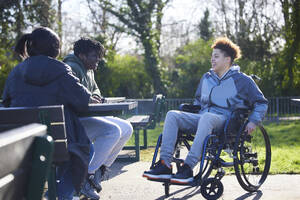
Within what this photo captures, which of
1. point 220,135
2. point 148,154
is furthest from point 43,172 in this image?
point 148,154

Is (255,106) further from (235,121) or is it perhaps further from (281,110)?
(281,110)

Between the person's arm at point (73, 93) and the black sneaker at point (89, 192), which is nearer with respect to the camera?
the person's arm at point (73, 93)

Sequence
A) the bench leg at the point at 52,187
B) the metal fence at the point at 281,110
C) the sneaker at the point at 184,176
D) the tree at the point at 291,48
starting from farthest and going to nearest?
the tree at the point at 291,48, the metal fence at the point at 281,110, the sneaker at the point at 184,176, the bench leg at the point at 52,187

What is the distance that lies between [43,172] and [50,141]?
0.46 feet

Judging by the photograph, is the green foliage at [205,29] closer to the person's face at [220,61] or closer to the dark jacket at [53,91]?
Answer: the person's face at [220,61]

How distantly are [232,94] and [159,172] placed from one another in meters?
1.19

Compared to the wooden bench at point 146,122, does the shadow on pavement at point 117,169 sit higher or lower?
lower

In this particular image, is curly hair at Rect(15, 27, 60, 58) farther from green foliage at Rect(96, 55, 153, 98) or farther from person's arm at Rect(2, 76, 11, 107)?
green foliage at Rect(96, 55, 153, 98)

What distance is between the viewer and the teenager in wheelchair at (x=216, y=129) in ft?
12.3

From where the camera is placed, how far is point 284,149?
747 centimetres

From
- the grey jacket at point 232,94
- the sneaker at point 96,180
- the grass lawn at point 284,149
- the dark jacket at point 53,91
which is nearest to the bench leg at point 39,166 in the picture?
the dark jacket at point 53,91

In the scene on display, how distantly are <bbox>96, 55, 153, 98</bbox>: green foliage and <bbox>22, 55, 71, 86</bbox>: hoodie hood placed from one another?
14.1 meters

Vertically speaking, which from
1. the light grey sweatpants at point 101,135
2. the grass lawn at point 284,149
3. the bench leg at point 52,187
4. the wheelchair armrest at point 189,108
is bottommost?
the grass lawn at point 284,149

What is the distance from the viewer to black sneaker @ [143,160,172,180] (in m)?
3.72
